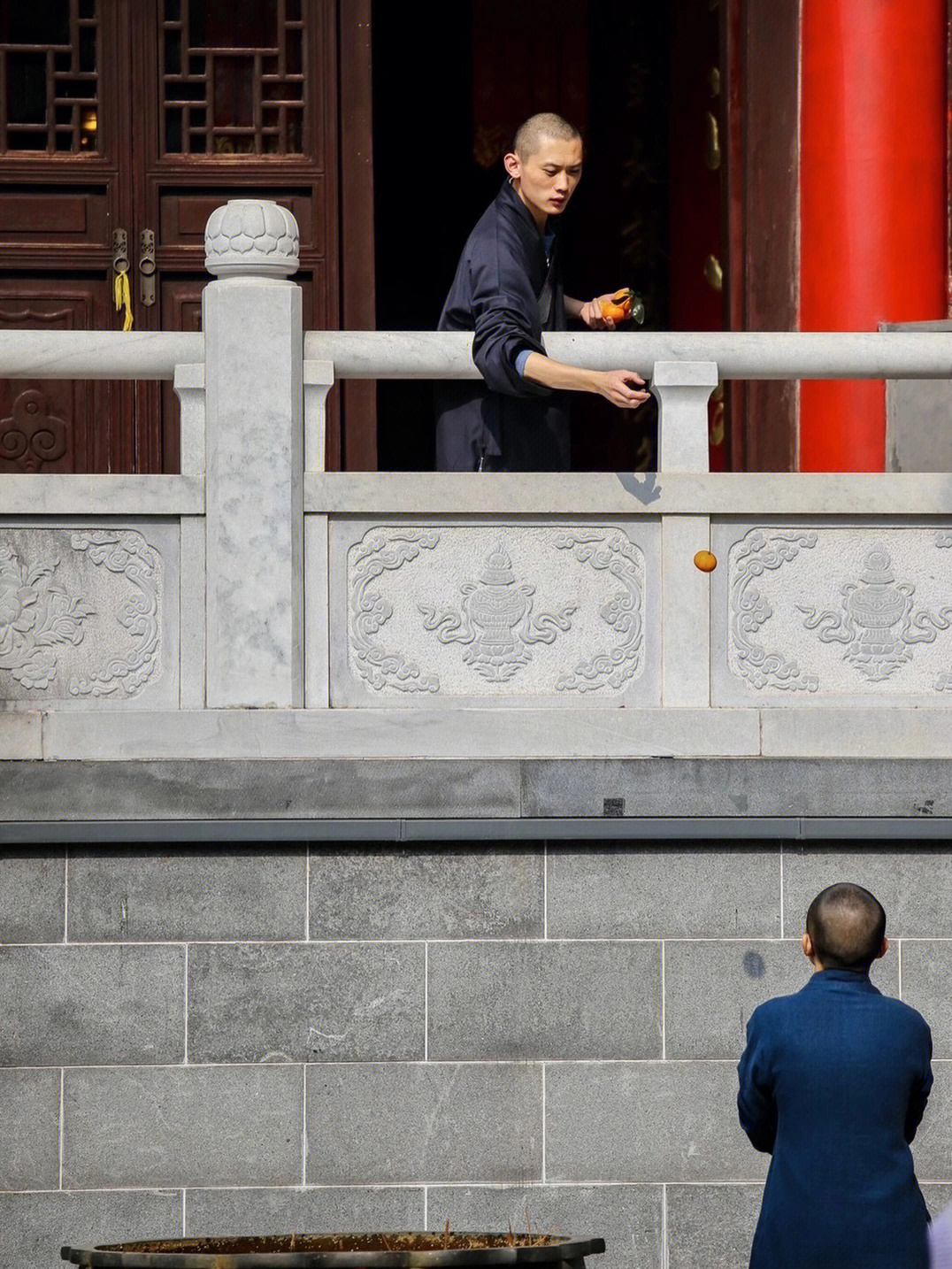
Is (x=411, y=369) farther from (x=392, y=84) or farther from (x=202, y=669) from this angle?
(x=392, y=84)

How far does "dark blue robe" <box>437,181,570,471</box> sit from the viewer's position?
20.9 feet

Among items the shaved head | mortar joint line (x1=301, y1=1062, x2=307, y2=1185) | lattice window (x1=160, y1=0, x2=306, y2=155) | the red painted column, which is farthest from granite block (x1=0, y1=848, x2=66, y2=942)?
lattice window (x1=160, y1=0, x2=306, y2=155)

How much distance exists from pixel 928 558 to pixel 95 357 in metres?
2.42

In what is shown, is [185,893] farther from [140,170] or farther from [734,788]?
[140,170]

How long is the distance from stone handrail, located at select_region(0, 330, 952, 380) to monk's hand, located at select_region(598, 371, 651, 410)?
0.28 metres

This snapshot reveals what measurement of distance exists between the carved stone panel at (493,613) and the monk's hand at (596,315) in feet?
2.77

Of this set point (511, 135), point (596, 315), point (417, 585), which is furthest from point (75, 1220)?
point (511, 135)

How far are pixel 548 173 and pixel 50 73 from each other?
3112mm

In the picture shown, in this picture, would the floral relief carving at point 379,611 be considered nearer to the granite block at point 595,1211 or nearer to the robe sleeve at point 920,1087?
the granite block at point 595,1211

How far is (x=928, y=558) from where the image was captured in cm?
634

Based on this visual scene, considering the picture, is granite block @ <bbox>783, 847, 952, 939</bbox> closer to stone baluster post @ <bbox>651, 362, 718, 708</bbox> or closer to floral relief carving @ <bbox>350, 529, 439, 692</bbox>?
stone baluster post @ <bbox>651, 362, 718, 708</bbox>

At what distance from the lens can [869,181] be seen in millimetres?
8312

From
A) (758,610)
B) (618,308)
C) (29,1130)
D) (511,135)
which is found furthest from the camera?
(511,135)

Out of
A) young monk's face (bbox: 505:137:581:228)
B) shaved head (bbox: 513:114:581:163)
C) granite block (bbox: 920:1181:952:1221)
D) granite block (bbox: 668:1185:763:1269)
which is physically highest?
shaved head (bbox: 513:114:581:163)
